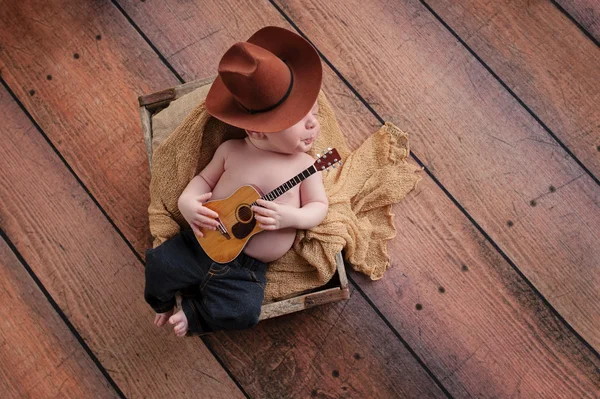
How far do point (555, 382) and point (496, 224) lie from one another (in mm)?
378

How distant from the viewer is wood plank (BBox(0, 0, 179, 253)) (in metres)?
1.34

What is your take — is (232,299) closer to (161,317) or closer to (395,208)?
(161,317)

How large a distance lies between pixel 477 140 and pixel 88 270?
38.9 inches

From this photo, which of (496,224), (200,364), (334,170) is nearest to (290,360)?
(200,364)

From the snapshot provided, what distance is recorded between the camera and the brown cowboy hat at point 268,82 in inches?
35.7

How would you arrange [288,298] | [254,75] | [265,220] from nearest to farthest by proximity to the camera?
[254,75]
[265,220]
[288,298]

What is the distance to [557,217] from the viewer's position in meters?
1.29

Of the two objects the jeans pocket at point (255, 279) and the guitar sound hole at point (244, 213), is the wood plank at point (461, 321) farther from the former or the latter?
the guitar sound hole at point (244, 213)

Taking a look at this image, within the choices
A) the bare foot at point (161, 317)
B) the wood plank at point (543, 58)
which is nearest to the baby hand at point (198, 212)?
the bare foot at point (161, 317)

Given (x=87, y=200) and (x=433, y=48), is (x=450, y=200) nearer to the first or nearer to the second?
(x=433, y=48)

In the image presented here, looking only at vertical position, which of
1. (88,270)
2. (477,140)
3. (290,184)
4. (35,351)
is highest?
(290,184)

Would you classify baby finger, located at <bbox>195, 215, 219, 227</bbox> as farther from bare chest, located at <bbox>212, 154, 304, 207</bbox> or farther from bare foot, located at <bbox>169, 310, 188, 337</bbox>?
bare foot, located at <bbox>169, 310, 188, 337</bbox>

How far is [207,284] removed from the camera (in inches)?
43.5

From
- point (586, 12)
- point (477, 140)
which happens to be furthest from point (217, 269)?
point (586, 12)
